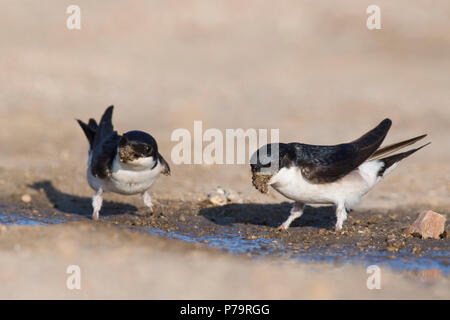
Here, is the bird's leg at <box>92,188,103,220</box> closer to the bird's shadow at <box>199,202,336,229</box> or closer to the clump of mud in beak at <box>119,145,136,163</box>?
the clump of mud in beak at <box>119,145,136,163</box>

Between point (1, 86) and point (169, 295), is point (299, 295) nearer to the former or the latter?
point (169, 295)

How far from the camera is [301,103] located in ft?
46.6

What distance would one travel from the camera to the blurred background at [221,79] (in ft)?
35.2

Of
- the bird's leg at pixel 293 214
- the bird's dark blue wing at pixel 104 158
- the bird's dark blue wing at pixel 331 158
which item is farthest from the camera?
the bird's leg at pixel 293 214

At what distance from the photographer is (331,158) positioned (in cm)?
707

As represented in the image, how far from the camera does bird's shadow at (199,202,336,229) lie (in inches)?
311

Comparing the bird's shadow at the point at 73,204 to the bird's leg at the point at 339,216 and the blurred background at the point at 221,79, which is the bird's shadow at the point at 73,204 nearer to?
the blurred background at the point at 221,79

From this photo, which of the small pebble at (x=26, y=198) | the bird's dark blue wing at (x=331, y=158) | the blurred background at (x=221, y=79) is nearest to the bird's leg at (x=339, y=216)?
the bird's dark blue wing at (x=331, y=158)

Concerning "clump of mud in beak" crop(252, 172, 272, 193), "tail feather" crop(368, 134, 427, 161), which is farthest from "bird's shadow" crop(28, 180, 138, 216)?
"tail feather" crop(368, 134, 427, 161)

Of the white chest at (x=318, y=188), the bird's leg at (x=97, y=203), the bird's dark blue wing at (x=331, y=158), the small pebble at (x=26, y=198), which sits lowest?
the small pebble at (x=26, y=198)

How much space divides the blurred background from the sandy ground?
0.13 feet

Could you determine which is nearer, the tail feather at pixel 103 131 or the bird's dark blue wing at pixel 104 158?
the bird's dark blue wing at pixel 104 158

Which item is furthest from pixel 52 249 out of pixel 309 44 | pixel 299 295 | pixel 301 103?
pixel 309 44

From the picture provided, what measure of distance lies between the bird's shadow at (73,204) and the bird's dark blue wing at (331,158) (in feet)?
7.90
